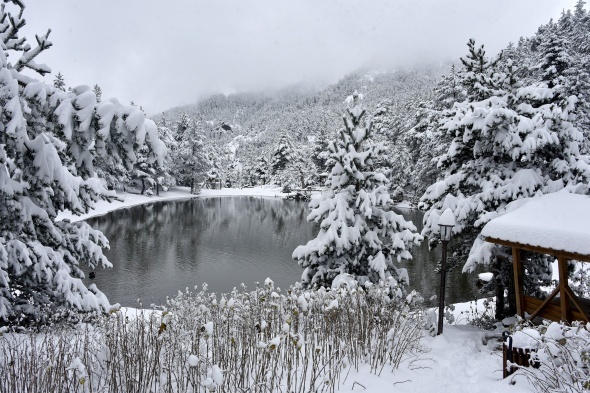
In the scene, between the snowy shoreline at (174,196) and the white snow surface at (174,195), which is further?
the white snow surface at (174,195)

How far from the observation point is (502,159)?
9.04 metres

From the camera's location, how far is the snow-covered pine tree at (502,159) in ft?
25.9

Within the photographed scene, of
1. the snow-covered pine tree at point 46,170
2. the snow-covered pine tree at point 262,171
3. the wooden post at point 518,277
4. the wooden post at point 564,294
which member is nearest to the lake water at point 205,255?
the snow-covered pine tree at point 46,170

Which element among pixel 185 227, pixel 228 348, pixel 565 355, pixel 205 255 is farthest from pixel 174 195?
pixel 565 355

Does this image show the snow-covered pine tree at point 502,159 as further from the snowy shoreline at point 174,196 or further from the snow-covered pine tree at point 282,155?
the snow-covered pine tree at point 282,155

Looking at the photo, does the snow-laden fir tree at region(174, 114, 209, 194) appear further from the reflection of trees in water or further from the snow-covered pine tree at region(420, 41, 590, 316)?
the snow-covered pine tree at region(420, 41, 590, 316)

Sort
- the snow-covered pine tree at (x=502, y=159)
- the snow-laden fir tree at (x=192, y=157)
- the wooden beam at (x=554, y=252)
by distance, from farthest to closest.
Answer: the snow-laden fir tree at (x=192, y=157) → the snow-covered pine tree at (x=502, y=159) → the wooden beam at (x=554, y=252)

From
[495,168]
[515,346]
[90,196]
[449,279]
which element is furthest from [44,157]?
[449,279]

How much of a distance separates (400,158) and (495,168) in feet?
124

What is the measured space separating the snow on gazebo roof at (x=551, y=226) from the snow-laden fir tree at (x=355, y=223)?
11.3 feet

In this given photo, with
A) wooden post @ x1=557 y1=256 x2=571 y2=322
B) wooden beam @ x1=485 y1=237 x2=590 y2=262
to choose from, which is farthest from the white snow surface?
wooden post @ x1=557 y1=256 x2=571 y2=322

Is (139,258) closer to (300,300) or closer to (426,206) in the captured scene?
(426,206)

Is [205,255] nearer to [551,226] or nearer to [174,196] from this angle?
[551,226]

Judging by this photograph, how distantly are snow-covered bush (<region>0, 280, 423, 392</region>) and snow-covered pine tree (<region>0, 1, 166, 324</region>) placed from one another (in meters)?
0.77
